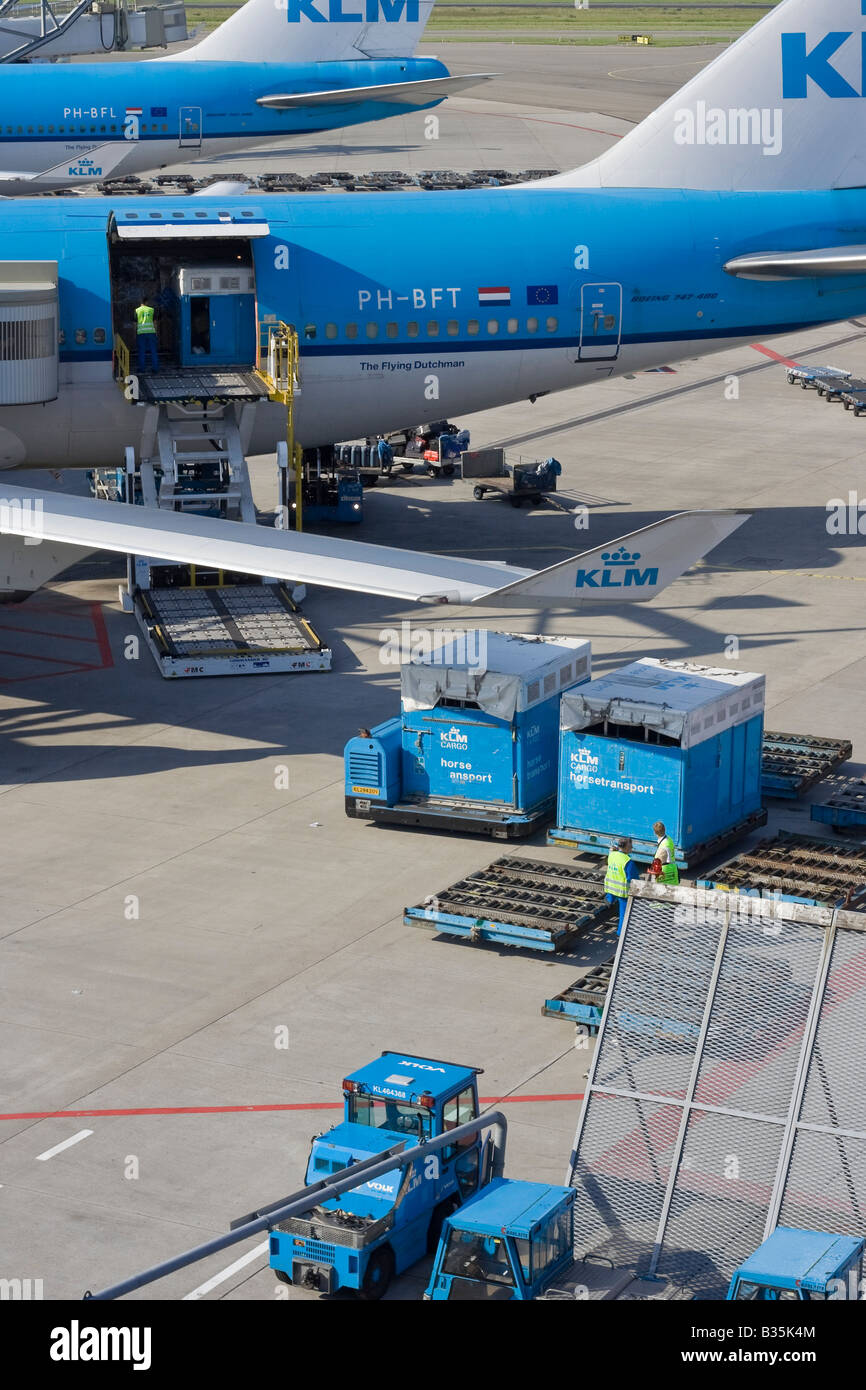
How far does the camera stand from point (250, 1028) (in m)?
20.8

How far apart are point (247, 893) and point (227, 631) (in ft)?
31.3

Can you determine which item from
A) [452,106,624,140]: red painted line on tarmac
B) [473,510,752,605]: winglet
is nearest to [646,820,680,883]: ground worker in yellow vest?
[473,510,752,605]: winglet

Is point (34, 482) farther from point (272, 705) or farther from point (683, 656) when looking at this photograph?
point (683, 656)

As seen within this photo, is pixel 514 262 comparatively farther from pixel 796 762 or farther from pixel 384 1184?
pixel 384 1184

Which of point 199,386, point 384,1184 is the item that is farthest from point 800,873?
point 199,386

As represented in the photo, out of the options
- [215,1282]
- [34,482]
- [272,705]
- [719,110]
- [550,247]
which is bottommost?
[215,1282]

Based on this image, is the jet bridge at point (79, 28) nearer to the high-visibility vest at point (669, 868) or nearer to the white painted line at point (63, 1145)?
the high-visibility vest at point (669, 868)

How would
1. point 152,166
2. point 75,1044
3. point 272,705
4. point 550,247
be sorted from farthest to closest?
1. point 152,166
2. point 550,247
3. point 272,705
4. point 75,1044

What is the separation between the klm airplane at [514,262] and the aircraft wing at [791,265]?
0.06 metres

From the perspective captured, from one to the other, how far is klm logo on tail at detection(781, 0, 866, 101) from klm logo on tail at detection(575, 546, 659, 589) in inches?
722

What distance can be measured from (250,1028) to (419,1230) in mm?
4791

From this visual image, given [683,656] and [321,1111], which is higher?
[683,656]

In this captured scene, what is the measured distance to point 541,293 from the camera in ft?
123

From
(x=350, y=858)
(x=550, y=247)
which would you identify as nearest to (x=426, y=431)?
(x=550, y=247)
